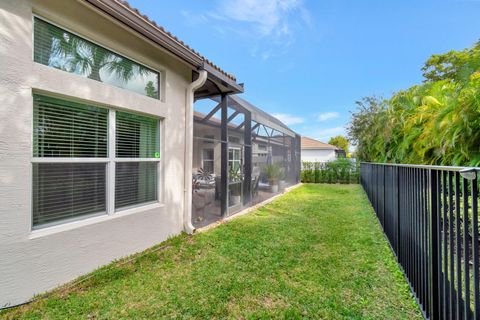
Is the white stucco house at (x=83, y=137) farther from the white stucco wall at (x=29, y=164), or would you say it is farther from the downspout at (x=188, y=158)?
the downspout at (x=188, y=158)

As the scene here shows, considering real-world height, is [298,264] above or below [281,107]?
below

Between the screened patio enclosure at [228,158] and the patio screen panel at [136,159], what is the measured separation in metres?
1.21

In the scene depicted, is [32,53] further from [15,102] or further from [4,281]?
[4,281]

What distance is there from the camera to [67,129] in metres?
3.02

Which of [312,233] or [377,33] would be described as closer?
[312,233]

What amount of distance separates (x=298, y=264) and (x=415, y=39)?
1623 centimetres

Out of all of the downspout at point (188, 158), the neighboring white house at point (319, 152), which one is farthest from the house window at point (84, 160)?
the neighboring white house at point (319, 152)

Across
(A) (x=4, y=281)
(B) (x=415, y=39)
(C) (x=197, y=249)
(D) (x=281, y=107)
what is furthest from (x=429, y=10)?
(D) (x=281, y=107)

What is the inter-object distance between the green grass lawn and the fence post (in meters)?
0.42

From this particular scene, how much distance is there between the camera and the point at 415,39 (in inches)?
532

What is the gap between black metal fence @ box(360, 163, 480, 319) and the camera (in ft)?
4.77

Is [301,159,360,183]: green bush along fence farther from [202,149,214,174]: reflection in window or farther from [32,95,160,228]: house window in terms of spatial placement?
[32,95,160,228]: house window

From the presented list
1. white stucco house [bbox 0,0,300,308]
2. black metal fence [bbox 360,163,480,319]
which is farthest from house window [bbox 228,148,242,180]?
black metal fence [bbox 360,163,480,319]

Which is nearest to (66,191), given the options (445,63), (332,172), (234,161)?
(234,161)
